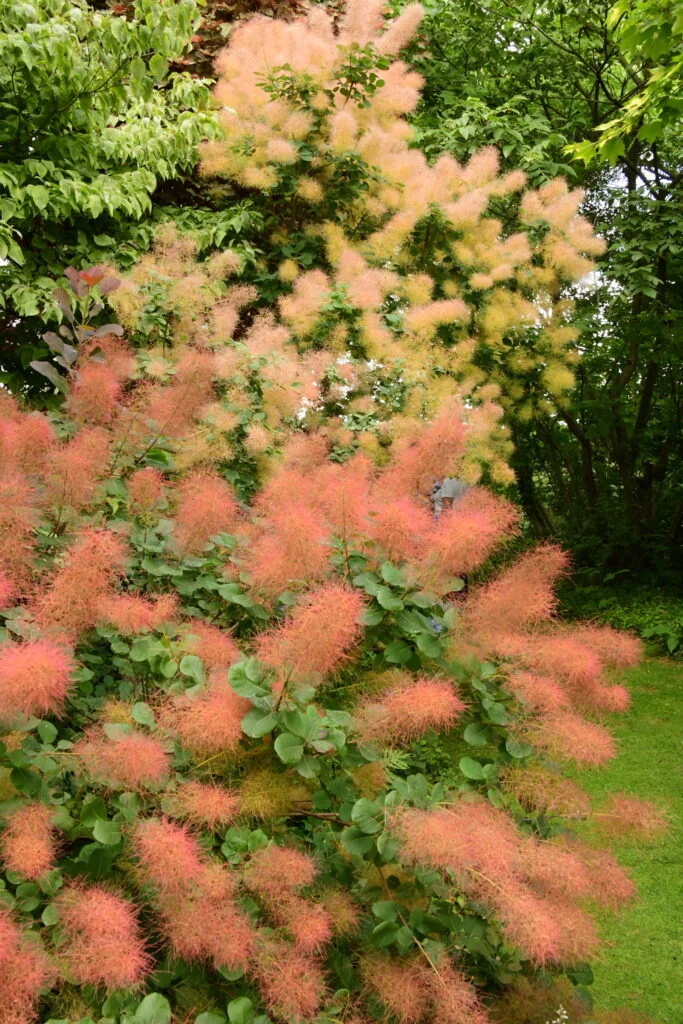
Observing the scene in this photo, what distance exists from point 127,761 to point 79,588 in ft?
1.26

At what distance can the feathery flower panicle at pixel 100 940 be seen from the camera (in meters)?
1.36

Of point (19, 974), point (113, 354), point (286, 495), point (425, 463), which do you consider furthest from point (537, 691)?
point (113, 354)

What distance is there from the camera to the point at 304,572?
1.79 m

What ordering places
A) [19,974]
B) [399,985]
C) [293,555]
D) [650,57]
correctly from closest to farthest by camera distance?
[19,974]
[399,985]
[293,555]
[650,57]

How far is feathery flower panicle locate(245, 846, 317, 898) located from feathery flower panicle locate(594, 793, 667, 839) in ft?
2.13

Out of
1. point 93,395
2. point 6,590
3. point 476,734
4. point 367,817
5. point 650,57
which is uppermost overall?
point 650,57

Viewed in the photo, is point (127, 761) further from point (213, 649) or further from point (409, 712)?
point (409, 712)

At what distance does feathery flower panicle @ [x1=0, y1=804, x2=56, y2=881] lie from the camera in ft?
4.66

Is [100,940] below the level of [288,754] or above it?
below

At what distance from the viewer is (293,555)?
1.78 m

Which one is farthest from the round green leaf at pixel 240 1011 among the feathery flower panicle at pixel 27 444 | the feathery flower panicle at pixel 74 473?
the feathery flower panicle at pixel 27 444

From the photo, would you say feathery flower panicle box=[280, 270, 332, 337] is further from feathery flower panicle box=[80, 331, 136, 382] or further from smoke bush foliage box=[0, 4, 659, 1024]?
smoke bush foliage box=[0, 4, 659, 1024]

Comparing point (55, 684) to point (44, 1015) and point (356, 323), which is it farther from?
point (356, 323)

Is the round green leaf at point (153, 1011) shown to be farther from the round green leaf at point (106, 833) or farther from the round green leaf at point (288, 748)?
the round green leaf at point (288, 748)
